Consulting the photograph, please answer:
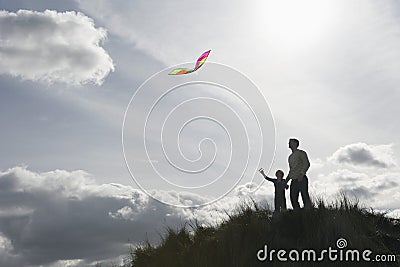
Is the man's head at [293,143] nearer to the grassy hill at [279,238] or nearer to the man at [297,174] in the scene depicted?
the man at [297,174]

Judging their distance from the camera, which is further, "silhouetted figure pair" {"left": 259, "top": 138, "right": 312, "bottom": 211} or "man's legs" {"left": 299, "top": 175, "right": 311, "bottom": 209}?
"man's legs" {"left": 299, "top": 175, "right": 311, "bottom": 209}

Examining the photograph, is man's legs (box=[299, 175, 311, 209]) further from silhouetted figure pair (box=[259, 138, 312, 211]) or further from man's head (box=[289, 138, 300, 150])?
man's head (box=[289, 138, 300, 150])

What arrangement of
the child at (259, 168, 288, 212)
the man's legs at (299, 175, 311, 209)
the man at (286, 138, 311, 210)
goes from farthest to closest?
the child at (259, 168, 288, 212) < the man's legs at (299, 175, 311, 209) < the man at (286, 138, 311, 210)

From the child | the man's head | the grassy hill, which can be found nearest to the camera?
the grassy hill

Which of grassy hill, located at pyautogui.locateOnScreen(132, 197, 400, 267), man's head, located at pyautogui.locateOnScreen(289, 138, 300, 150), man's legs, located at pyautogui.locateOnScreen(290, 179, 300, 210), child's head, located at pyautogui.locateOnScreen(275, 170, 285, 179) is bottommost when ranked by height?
grassy hill, located at pyautogui.locateOnScreen(132, 197, 400, 267)

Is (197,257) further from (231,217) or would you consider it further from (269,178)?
(269,178)

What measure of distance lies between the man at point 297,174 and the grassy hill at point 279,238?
55cm

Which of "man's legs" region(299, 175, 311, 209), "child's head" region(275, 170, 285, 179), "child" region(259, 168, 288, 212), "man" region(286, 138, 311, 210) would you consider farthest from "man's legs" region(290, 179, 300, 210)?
"child's head" region(275, 170, 285, 179)

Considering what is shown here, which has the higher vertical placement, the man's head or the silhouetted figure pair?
the man's head

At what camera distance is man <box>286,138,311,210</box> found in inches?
643

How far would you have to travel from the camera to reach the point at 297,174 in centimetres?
1638

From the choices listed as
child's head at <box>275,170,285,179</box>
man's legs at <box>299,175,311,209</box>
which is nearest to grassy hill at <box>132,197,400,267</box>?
man's legs at <box>299,175,311,209</box>

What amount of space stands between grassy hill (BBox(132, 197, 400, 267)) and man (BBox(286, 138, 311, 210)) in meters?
0.55

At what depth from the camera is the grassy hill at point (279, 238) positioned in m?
13.3
